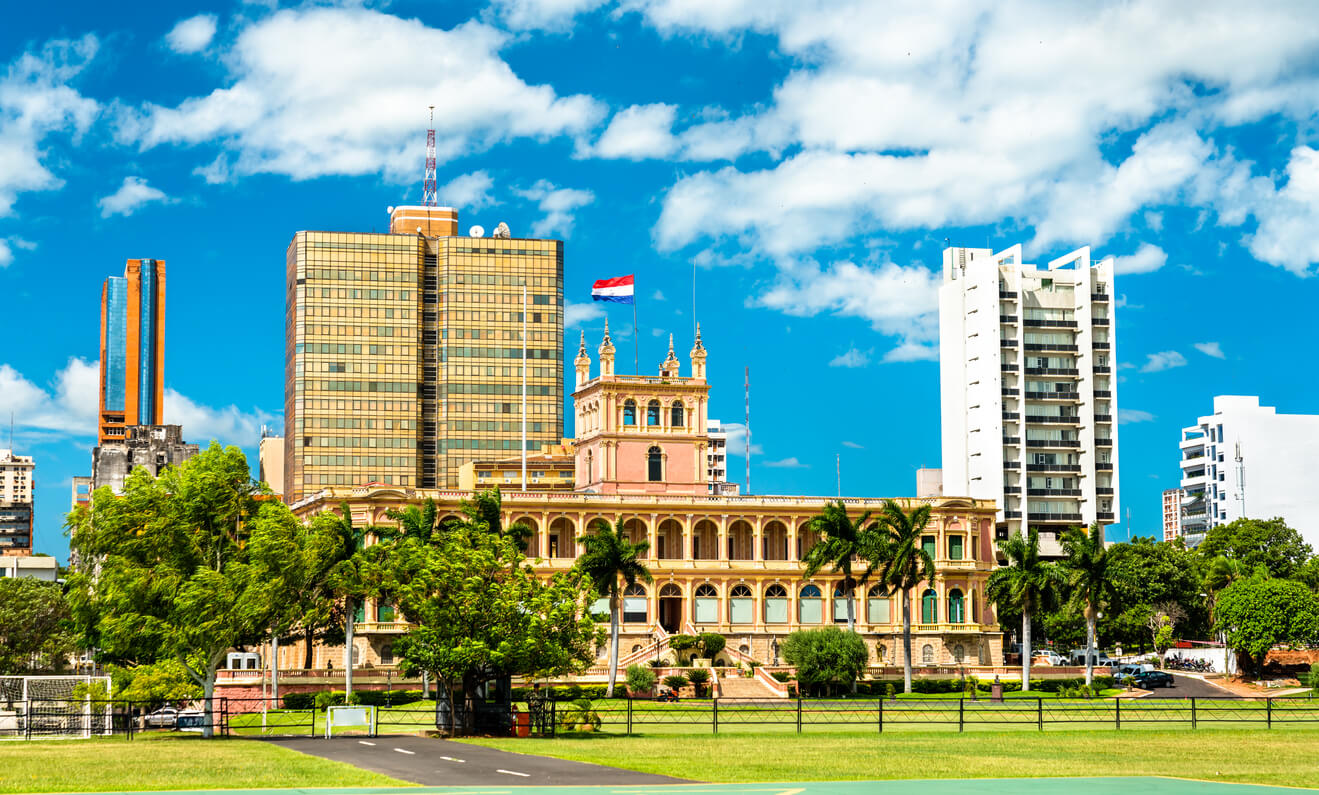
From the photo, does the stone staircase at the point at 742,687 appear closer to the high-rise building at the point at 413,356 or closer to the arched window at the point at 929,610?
the arched window at the point at 929,610

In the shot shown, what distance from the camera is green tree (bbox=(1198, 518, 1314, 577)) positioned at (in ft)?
464

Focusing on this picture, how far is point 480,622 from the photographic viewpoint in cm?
5947

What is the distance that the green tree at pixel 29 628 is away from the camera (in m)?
120

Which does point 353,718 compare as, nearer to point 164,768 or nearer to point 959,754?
point 164,768

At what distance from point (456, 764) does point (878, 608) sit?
8349cm

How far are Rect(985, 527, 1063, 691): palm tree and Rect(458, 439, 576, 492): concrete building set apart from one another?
61.2 metres

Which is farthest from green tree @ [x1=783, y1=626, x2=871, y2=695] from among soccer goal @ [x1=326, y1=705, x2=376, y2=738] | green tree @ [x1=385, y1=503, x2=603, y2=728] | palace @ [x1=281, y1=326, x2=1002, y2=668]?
soccer goal @ [x1=326, y1=705, x2=376, y2=738]

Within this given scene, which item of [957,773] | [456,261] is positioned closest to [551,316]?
[456,261]

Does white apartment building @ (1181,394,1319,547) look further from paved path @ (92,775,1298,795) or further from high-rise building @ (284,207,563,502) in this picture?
paved path @ (92,775,1298,795)

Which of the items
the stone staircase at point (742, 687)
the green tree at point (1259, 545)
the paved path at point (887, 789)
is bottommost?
the stone staircase at point (742, 687)

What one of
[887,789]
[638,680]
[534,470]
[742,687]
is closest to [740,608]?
[742,687]

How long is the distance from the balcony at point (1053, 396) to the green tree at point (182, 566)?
320 feet

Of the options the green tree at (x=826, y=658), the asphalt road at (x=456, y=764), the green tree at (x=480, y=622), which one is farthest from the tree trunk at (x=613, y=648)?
the asphalt road at (x=456, y=764)

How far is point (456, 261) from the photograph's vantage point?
17925 centimetres
